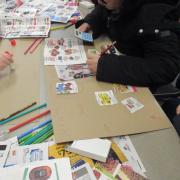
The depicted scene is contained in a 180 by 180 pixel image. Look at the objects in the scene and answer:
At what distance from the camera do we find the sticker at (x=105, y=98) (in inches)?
33.0

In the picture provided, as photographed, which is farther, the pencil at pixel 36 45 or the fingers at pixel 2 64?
the pencil at pixel 36 45

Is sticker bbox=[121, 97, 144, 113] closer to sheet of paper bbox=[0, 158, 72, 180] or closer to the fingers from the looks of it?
sheet of paper bbox=[0, 158, 72, 180]

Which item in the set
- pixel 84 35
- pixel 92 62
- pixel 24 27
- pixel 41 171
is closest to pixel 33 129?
pixel 41 171

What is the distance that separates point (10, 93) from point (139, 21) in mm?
560

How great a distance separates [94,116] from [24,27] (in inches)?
28.3

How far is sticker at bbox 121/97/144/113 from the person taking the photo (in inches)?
Answer: 32.2

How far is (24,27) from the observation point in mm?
1282

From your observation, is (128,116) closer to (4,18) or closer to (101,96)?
(101,96)

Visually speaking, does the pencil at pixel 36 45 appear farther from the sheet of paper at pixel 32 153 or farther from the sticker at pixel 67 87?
the sheet of paper at pixel 32 153

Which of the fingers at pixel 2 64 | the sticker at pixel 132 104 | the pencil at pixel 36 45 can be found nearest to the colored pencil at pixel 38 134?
the sticker at pixel 132 104

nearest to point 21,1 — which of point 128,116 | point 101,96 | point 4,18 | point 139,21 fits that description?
point 4,18

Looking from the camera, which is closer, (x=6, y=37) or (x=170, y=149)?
(x=170, y=149)

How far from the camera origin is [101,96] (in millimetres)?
865

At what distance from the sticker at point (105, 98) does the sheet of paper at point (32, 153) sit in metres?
0.23
